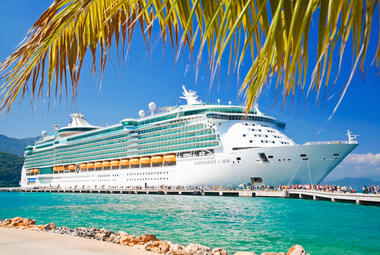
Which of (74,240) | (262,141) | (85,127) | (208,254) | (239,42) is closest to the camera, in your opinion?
(239,42)

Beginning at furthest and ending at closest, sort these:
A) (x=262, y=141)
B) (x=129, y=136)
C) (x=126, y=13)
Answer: (x=129, y=136), (x=262, y=141), (x=126, y=13)

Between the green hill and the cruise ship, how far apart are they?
56369 millimetres

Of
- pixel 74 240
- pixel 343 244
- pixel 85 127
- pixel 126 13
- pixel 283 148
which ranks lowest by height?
pixel 343 244

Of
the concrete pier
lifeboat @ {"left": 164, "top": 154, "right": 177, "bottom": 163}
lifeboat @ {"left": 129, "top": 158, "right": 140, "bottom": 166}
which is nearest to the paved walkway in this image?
the concrete pier

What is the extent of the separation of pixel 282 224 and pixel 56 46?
18.3 metres

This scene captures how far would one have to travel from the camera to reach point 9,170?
383 ft

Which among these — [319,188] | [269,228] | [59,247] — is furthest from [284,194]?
[59,247]

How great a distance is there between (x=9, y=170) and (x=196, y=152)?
314 feet

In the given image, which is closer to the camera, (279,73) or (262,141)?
(279,73)

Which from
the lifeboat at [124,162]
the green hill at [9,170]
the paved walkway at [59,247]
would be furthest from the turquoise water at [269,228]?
the green hill at [9,170]

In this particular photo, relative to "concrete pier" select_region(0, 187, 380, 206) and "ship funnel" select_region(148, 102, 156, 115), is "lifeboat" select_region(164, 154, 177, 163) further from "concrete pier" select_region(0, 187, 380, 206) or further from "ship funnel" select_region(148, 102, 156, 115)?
"ship funnel" select_region(148, 102, 156, 115)

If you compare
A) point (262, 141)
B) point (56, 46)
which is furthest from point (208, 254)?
point (262, 141)

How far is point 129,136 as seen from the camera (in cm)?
5478

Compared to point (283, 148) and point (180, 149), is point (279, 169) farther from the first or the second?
point (180, 149)
